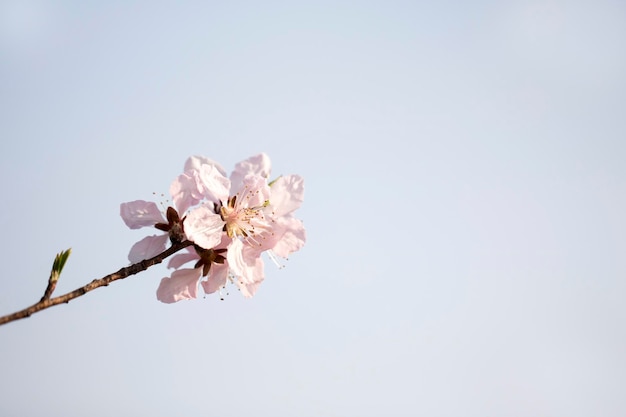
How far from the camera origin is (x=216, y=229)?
2.28 meters

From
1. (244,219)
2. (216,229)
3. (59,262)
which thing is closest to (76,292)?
(59,262)

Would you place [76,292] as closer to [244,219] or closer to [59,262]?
[59,262]

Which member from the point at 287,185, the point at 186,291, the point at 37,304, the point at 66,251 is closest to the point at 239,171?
the point at 287,185

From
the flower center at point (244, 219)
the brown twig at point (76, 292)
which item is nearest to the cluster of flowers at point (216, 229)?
the flower center at point (244, 219)

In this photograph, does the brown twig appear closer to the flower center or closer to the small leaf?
the small leaf

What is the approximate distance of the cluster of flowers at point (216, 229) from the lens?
7.62ft

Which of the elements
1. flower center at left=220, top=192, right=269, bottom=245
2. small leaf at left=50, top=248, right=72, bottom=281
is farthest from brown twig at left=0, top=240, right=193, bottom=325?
flower center at left=220, top=192, right=269, bottom=245

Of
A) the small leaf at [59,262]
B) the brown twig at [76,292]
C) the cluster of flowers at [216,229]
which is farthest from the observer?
the cluster of flowers at [216,229]

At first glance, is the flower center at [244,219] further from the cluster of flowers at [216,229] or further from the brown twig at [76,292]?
the brown twig at [76,292]

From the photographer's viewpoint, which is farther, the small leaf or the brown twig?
the small leaf

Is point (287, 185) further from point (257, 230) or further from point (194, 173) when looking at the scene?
point (194, 173)

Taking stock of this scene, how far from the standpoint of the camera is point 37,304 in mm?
1640

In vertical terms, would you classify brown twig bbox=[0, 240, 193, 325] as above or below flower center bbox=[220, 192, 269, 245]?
below

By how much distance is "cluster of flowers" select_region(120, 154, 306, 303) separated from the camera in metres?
2.32
